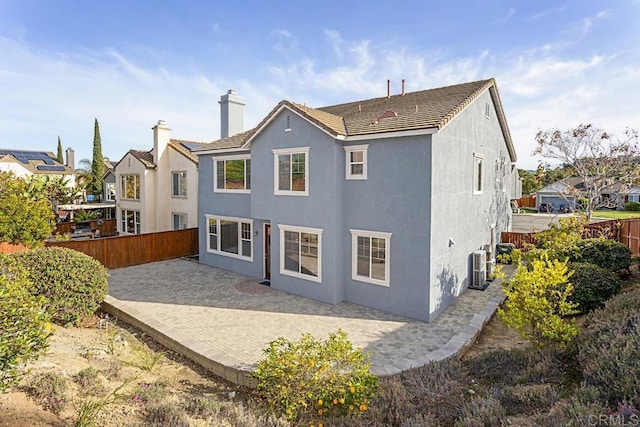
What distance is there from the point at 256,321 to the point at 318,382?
18.0 ft

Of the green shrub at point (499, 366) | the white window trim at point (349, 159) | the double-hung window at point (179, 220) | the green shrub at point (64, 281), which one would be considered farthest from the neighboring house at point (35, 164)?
the green shrub at point (499, 366)

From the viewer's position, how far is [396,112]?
1357 centimetres

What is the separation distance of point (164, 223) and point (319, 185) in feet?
57.1

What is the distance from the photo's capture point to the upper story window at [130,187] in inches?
1056

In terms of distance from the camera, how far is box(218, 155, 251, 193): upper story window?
→ 55.8 feet

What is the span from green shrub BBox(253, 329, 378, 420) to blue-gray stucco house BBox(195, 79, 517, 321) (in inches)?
221

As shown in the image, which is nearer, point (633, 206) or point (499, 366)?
point (499, 366)

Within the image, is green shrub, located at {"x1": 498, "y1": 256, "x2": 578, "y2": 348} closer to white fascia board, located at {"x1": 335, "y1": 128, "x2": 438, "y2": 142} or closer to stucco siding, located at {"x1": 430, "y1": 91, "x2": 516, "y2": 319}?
stucco siding, located at {"x1": 430, "y1": 91, "x2": 516, "y2": 319}

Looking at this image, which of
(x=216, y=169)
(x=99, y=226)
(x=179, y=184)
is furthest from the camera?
(x=99, y=226)

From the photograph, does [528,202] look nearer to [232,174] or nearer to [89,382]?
[232,174]

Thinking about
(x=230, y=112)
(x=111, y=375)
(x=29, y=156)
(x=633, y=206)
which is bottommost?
(x=111, y=375)

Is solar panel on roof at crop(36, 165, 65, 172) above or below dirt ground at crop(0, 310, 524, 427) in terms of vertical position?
above

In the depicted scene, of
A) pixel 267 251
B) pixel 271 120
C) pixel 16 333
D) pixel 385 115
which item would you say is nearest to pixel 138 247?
pixel 267 251

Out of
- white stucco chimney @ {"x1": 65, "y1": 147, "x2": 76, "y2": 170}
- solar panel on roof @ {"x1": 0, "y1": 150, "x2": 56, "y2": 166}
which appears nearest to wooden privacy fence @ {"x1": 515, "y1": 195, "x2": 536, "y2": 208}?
white stucco chimney @ {"x1": 65, "y1": 147, "x2": 76, "y2": 170}
